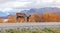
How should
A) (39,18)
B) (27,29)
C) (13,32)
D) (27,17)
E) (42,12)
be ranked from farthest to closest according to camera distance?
1. (42,12)
2. (39,18)
3. (27,17)
4. (27,29)
5. (13,32)

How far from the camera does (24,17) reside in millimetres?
18500

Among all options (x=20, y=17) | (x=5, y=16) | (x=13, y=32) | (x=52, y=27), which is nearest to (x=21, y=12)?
(x=20, y=17)

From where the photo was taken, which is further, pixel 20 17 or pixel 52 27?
pixel 20 17

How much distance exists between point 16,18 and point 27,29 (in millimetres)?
7726

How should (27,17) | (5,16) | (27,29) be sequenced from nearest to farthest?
1. (27,29)
2. (27,17)
3. (5,16)

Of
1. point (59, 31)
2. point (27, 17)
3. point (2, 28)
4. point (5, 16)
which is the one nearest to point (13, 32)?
point (2, 28)

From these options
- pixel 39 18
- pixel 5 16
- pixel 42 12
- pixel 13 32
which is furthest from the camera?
pixel 42 12

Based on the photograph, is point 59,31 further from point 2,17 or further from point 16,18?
point 2,17

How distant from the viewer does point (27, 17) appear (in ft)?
60.6

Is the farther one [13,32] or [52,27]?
[52,27]

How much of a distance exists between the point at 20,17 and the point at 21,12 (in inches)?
19.4

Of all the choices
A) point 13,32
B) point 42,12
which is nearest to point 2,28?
point 13,32

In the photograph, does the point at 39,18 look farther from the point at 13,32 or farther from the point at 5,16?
the point at 13,32

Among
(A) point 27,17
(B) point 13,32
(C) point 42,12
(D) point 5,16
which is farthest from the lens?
(C) point 42,12
